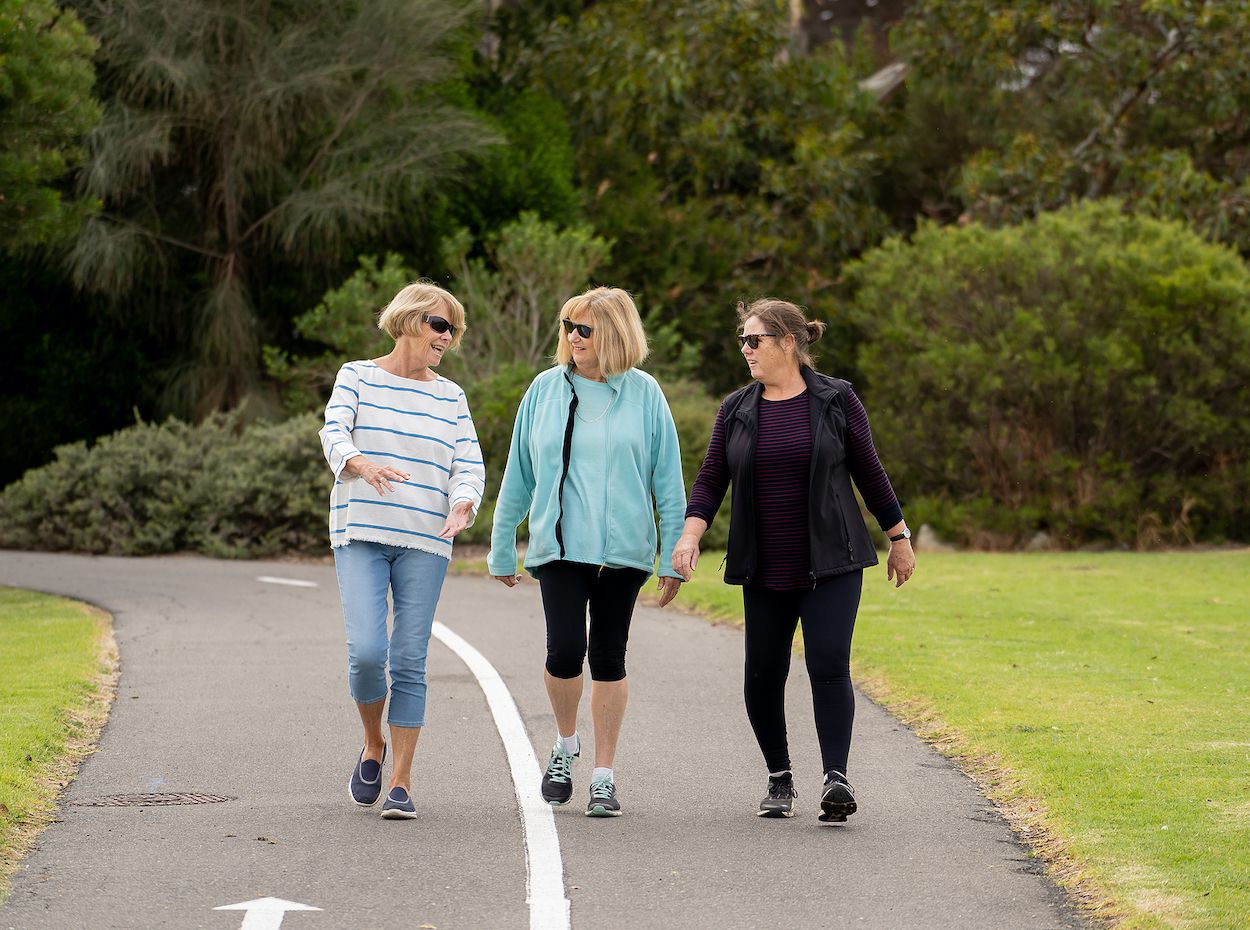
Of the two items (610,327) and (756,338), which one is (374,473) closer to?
(610,327)

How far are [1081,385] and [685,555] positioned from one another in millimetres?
17695

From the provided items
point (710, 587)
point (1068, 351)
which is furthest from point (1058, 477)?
point (710, 587)

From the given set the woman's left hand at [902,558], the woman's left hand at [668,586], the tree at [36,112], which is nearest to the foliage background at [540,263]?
the tree at [36,112]

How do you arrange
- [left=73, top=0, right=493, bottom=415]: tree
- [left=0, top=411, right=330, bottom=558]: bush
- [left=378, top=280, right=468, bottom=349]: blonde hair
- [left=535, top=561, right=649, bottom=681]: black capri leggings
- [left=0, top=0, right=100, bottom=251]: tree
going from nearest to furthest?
[left=535, top=561, right=649, bottom=681]: black capri leggings < [left=378, top=280, right=468, bottom=349]: blonde hair < [left=0, top=0, right=100, bottom=251]: tree < [left=0, top=411, right=330, bottom=558]: bush < [left=73, top=0, right=493, bottom=415]: tree

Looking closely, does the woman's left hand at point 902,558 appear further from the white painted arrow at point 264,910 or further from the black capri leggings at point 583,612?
the white painted arrow at point 264,910

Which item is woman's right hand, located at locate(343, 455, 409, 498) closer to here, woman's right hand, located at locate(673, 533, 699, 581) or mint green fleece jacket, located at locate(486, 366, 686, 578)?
mint green fleece jacket, located at locate(486, 366, 686, 578)

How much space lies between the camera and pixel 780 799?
649 cm

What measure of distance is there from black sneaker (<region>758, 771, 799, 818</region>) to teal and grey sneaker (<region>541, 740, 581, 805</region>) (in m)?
0.74

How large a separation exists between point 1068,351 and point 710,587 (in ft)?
29.2

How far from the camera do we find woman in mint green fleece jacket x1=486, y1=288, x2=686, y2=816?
6.40 meters

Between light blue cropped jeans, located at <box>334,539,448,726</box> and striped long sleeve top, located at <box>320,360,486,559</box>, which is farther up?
striped long sleeve top, located at <box>320,360,486,559</box>

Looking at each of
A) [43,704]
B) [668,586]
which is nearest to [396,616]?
[668,586]

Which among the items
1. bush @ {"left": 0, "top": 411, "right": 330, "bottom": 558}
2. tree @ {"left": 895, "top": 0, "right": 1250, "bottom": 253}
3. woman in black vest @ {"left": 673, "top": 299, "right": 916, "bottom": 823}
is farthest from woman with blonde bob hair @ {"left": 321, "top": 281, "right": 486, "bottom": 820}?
tree @ {"left": 895, "top": 0, "right": 1250, "bottom": 253}

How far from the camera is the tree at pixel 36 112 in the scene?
50.6 feet
